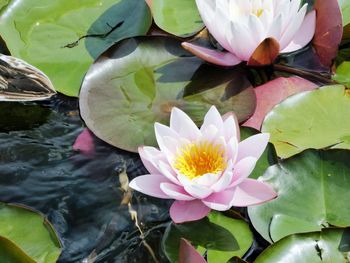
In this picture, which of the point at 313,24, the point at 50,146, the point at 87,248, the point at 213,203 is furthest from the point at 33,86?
the point at 313,24

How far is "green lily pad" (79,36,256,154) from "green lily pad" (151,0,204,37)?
15 cm

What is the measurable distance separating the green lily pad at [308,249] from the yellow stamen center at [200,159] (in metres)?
0.32

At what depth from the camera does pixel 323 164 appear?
208 centimetres

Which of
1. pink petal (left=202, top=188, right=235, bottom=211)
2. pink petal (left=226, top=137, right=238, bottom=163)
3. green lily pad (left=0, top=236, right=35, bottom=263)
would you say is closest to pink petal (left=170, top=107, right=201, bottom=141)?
pink petal (left=226, top=137, right=238, bottom=163)

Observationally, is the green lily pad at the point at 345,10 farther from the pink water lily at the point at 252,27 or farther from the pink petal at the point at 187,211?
the pink petal at the point at 187,211

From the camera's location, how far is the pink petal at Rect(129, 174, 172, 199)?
1979mm

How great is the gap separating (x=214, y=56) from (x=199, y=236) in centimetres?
83

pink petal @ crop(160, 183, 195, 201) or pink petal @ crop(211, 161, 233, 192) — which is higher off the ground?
pink petal @ crop(211, 161, 233, 192)

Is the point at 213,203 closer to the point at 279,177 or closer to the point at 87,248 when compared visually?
the point at 279,177

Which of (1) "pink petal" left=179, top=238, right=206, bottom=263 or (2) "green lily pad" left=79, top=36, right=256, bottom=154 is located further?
(2) "green lily pad" left=79, top=36, right=256, bottom=154

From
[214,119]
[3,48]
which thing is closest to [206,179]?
[214,119]

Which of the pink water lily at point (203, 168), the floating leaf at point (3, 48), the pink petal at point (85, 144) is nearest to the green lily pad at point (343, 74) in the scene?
the pink water lily at point (203, 168)

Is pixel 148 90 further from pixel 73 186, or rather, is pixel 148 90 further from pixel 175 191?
pixel 175 191

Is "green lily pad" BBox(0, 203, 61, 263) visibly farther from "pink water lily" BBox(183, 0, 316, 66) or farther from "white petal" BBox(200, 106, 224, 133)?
"pink water lily" BBox(183, 0, 316, 66)
